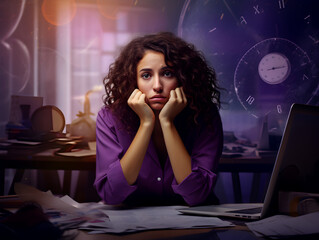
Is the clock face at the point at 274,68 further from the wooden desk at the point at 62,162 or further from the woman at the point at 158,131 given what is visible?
the woman at the point at 158,131

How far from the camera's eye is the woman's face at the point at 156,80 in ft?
4.29

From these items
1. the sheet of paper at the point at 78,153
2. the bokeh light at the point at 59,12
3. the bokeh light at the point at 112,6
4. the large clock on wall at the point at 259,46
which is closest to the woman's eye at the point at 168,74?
the sheet of paper at the point at 78,153

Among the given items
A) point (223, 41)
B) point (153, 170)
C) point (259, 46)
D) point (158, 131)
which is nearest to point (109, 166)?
point (153, 170)

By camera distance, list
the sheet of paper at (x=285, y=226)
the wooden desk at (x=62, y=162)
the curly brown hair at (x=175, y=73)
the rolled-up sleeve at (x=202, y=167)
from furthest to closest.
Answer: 1. the wooden desk at (x=62, y=162)
2. the curly brown hair at (x=175, y=73)
3. the rolled-up sleeve at (x=202, y=167)
4. the sheet of paper at (x=285, y=226)

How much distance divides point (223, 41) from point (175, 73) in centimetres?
107

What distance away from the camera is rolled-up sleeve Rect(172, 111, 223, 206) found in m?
1.13

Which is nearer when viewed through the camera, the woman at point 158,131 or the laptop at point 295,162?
the laptop at point 295,162

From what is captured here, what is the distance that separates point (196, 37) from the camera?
7.51ft

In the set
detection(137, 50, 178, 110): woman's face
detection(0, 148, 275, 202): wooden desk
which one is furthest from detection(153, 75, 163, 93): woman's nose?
detection(0, 148, 275, 202): wooden desk

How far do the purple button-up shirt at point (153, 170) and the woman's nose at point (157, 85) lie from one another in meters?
0.21

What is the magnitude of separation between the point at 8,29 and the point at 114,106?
1554 mm

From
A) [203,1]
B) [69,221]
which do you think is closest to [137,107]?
[69,221]

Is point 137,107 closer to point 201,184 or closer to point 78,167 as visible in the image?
point 201,184

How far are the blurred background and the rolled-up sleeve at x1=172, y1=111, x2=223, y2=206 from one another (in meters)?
1.04
